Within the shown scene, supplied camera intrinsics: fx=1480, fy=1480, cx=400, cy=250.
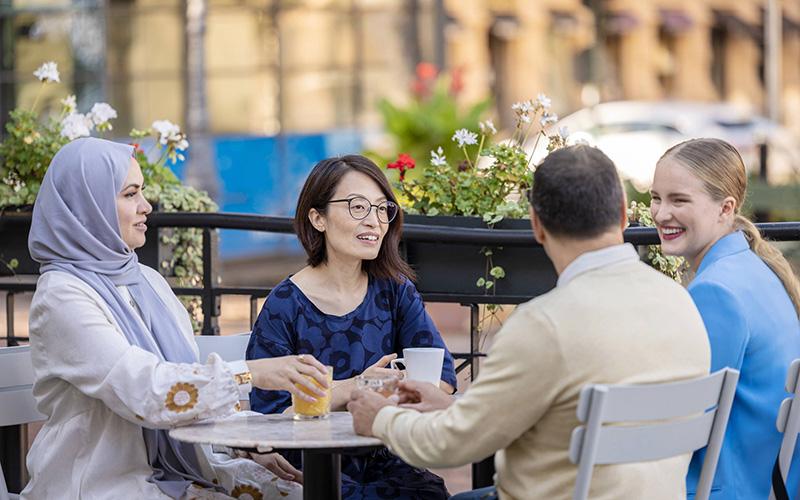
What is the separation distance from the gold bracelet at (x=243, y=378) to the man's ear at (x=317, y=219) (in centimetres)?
81

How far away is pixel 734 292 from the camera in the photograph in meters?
3.81

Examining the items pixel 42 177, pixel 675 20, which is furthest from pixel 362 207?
pixel 675 20

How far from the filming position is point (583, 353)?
3131 mm

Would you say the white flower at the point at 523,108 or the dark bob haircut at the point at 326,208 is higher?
the white flower at the point at 523,108

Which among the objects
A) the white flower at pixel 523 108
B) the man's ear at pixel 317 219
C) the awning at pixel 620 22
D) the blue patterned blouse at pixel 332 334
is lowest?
the blue patterned blouse at pixel 332 334

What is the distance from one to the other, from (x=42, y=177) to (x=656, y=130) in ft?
44.8

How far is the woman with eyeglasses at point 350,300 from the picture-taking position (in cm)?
438

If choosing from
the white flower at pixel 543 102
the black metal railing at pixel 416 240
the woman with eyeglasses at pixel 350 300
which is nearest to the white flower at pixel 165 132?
the black metal railing at pixel 416 240

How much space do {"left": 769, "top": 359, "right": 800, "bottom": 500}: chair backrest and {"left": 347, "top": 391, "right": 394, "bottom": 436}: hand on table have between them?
1.00m

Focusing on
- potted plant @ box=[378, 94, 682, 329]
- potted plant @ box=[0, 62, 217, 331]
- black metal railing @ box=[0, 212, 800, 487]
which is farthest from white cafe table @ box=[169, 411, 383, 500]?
potted plant @ box=[0, 62, 217, 331]

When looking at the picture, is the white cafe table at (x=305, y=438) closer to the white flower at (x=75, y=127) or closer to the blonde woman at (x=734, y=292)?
the blonde woman at (x=734, y=292)

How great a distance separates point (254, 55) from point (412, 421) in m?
17.5

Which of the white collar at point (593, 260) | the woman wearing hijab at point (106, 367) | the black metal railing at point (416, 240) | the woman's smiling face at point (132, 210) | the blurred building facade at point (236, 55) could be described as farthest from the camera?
the blurred building facade at point (236, 55)

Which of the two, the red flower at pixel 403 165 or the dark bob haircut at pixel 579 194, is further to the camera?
the red flower at pixel 403 165
